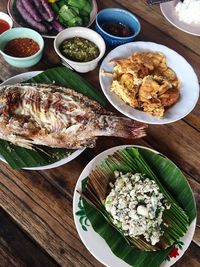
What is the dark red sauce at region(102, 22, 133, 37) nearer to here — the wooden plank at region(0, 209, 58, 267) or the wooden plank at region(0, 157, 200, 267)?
the wooden plank at region(0, 157, 200, 267)

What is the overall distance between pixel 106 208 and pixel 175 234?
1.09 feet

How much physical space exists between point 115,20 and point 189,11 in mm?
551

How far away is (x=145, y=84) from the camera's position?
1.87m

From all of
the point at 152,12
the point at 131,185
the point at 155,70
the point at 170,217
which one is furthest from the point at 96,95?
the point at 152,12

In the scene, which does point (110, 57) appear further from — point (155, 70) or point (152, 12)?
point (152, 12)

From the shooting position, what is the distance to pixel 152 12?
2424 millimetres

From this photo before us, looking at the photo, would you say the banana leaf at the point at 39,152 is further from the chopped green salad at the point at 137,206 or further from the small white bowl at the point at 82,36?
the chopped green salad at the point at 137,206

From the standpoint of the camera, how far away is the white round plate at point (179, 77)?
5.92ft

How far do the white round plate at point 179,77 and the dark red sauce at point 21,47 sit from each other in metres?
0.44

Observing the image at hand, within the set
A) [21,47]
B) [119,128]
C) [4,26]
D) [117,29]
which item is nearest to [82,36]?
[117,29]

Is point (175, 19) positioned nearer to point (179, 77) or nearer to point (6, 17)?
point (179, 77)

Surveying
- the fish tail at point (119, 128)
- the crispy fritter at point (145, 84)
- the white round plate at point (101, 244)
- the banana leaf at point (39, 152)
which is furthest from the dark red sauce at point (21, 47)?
the white round plate at point (101, 244)

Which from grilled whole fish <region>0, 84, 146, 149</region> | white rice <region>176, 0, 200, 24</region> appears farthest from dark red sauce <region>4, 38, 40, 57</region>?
white rice <region>176, 0, 200, 24</region>

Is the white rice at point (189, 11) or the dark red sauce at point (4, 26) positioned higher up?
the dark red sauce at point (4, 26)
